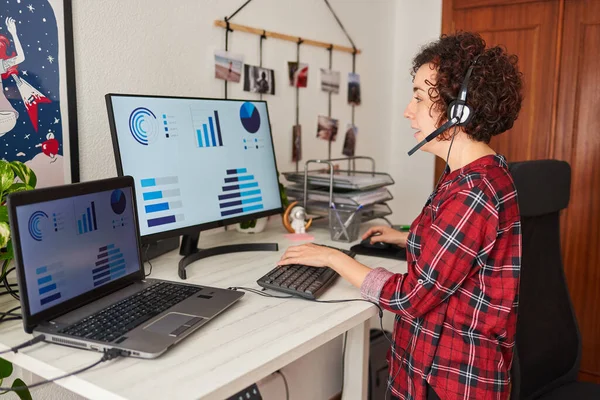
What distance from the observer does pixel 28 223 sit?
0.87m

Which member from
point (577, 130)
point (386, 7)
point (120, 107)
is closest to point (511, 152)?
point (577, 130)

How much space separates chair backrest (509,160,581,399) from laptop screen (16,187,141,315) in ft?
2.84

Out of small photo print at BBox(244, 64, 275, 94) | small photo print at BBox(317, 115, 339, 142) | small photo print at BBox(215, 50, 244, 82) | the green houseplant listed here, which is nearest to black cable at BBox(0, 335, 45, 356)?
Result: the green houseplant

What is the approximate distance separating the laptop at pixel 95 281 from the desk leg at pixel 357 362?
21.2 inches

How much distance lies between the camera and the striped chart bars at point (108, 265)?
102cm

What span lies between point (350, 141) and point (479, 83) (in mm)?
1366

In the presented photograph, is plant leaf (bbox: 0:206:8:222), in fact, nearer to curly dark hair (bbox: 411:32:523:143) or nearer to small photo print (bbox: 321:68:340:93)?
curly dark hair (bbox: 411:32:523:143)

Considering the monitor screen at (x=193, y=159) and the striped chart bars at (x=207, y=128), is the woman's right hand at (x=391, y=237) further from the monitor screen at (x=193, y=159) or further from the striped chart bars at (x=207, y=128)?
the striped chart bars at (x=207, y=128)

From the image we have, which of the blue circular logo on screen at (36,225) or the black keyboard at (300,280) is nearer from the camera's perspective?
Result: the blue circular logo on screen at (36,225)

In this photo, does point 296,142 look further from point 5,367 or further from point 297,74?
point 5,367

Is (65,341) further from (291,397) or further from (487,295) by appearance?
(291,397)

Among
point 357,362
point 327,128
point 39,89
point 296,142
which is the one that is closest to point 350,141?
point 327,128

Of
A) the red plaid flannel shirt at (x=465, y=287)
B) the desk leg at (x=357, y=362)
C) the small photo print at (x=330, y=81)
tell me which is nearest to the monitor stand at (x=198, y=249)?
the desk leg at (x=357, y=362)

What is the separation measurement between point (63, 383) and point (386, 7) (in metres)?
2.29
